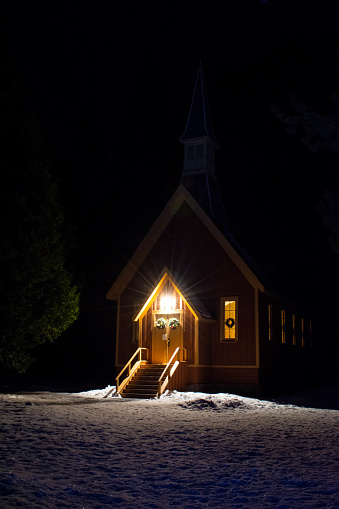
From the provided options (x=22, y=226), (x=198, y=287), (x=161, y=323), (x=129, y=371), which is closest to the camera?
(x=22, y=226)

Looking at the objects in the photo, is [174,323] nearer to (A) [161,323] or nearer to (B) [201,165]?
(A) [161,323]

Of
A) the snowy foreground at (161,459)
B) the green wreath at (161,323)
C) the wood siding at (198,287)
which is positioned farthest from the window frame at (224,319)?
the snowy foreground at (161,459)

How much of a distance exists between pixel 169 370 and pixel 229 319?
11.1 feet

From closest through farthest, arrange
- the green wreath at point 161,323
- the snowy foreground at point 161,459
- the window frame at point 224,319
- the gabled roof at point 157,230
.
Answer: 1. the snowy foreground at point 161,459
2. the green wreath at point 161,323
3. the window frame at point 224,319
4. the gabled roof at point 157,230

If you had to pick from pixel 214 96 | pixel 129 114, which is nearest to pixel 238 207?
pixel 214 96

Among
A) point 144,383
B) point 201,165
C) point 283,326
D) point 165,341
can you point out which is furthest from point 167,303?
point 201,165

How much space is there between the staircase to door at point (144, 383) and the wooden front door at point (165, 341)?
548 millimetres

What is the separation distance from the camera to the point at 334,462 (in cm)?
819

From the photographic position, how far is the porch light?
2095 centimetres

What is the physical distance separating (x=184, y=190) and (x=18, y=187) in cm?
767

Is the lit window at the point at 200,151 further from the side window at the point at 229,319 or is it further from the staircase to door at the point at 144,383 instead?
the staircase to door at the point at 144,383

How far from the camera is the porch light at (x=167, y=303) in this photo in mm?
20953

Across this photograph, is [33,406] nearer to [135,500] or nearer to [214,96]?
[135,500]

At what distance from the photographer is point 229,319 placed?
830 inches
